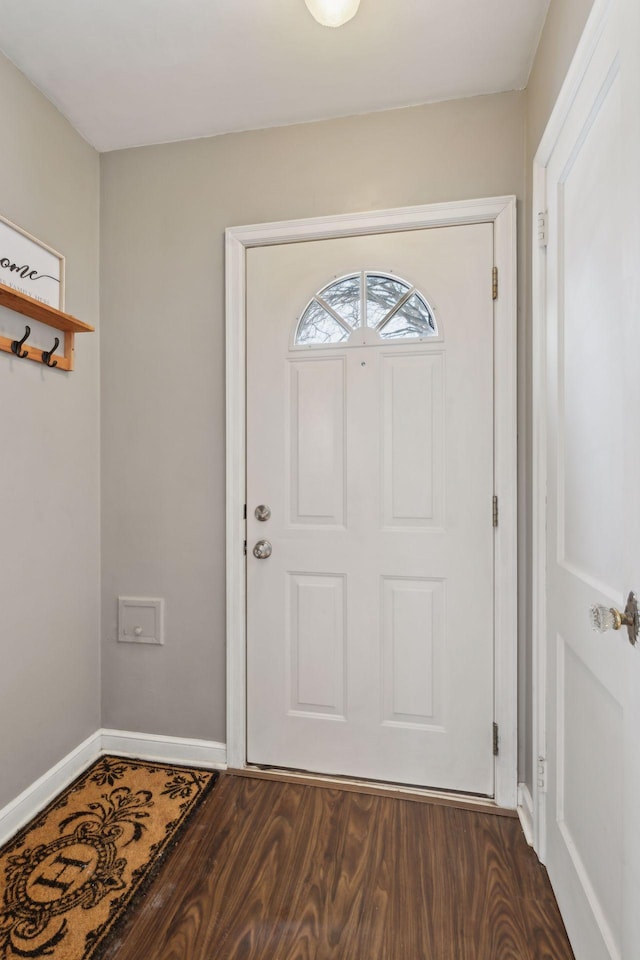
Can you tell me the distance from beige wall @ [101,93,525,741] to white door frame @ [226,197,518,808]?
6 cm

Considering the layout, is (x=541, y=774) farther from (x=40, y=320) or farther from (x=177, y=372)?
(x=40, y=320)

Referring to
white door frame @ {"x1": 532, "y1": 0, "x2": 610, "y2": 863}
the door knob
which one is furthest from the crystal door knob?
the door knob

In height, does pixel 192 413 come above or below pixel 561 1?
below

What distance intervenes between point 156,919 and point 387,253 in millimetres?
2116

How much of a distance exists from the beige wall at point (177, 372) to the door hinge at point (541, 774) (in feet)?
3.69

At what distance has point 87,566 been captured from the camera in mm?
2029

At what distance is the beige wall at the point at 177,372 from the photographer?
192cm

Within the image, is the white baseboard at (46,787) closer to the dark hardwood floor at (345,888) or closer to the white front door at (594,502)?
the dark hardwood floor at (345,888)

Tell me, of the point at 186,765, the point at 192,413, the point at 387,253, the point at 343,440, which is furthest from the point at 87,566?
the point at 387,253

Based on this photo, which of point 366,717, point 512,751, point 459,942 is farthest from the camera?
point 366,717

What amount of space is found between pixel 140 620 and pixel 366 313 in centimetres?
148

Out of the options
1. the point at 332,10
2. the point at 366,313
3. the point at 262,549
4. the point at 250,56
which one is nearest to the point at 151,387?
the point at 262,549

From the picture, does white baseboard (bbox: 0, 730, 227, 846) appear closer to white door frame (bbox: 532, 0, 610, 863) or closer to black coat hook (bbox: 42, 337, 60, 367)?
white door frame (bbox: 532, 0, 610, 863)

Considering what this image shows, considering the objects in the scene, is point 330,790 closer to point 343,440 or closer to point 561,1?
point 343,440
